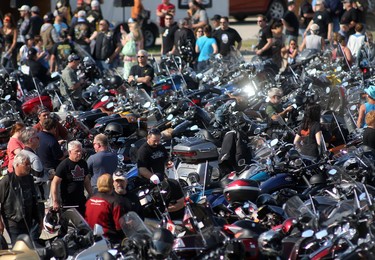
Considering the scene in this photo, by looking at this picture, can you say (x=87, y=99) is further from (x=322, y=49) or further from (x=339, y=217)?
(x=339, y=217)

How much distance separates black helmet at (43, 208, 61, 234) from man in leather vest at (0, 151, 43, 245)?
24 centimetres

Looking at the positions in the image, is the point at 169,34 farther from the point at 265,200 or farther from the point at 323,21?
the point at 265,200

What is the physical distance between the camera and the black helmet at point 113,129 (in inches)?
622

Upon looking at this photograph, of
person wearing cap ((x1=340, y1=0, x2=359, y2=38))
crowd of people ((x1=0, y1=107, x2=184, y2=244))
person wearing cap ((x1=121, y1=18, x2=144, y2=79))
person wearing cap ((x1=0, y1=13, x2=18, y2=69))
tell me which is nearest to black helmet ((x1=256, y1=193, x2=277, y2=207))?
crowd of people ((x1=0, y1=107, x2=184, y2=244))

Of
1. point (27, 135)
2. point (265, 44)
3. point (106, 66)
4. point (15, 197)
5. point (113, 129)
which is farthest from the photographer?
point (106, 66)

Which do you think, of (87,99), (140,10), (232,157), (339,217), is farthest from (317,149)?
(140,10)

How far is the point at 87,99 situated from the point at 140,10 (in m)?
8.89

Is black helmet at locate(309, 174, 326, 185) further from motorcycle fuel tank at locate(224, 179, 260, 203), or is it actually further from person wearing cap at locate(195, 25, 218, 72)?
person wearing cap at locate(195, 25, 218, 72)

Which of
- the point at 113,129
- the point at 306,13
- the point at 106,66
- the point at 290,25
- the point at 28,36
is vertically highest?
the point at 113,129

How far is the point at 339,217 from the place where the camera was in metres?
10.2

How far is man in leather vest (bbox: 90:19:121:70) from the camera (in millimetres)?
23203

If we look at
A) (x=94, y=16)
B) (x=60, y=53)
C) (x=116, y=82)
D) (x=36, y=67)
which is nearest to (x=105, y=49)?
(x=60, y=53)

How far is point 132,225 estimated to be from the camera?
392 inches

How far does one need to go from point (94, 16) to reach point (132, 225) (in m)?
16.6
